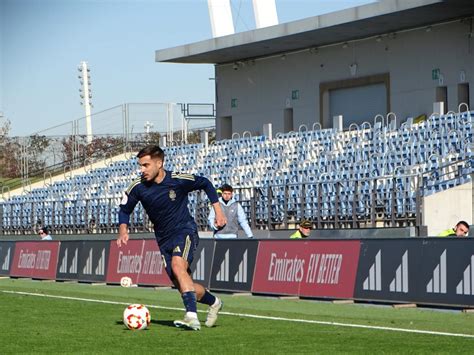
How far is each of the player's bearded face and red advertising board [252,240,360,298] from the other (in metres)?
5.50

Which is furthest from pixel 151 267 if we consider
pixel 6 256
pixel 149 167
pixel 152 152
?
pixel 152 152

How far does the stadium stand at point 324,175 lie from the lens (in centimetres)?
2705

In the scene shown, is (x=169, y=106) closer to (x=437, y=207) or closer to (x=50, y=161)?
(x=50, y=161)

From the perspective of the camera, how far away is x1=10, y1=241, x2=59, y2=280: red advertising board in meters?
27.5

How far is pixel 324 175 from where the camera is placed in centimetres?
3195

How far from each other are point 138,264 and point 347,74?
780 inches

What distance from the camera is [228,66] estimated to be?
49.8m

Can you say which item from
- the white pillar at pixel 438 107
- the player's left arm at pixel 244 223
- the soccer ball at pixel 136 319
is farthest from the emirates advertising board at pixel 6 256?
the soccer ball at pixel 136 319

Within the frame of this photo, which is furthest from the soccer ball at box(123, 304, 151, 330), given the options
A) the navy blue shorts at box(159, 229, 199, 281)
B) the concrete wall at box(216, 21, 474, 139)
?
the concrete wall at box(216, 21, 474, 139)

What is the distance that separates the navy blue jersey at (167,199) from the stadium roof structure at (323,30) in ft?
75.7

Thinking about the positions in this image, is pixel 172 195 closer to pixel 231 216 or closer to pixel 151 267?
pixel 231 216

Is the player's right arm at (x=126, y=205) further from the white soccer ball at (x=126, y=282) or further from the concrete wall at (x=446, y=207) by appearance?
the concrete wall at (x=446, y=207)

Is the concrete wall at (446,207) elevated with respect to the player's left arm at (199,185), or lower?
lower

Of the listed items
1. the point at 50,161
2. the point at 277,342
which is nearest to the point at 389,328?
the point at 277,342
